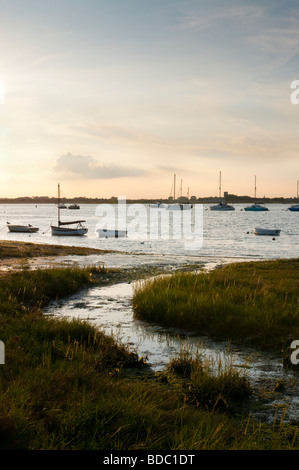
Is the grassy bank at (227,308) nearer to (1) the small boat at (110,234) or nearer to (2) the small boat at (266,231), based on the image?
(1) the small boat at (110,234)

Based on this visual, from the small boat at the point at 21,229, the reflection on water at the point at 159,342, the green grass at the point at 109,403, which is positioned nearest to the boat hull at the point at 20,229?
the small boat at the point at 21,229

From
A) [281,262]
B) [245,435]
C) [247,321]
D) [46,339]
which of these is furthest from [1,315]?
[281,262]

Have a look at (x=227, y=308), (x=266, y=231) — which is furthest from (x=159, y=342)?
(x=266, y=231)

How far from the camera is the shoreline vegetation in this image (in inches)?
216

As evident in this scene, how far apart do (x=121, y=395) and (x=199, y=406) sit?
A: 5.00 feet

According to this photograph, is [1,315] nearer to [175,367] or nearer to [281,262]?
[175,367]

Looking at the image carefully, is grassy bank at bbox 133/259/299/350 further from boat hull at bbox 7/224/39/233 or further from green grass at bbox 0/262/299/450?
boat hull at bbox 7/224/39/233

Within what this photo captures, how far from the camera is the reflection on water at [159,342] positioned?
9.26 metres

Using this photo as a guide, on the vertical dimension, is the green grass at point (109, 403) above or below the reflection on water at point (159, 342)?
above

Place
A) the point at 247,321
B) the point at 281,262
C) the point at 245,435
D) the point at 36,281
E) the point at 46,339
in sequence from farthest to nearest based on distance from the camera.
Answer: the point at 281,262
the point at 36,281
the point at 247,321
the point at 46,339
the point at 245,435

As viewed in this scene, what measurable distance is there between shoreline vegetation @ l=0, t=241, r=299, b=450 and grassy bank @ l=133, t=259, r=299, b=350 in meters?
3.18

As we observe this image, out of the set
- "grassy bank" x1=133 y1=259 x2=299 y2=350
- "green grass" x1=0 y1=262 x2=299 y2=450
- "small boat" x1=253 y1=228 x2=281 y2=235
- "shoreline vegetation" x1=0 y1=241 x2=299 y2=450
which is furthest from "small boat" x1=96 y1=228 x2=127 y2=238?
"green grass" x1=0 y1=262 x2=299 y2=450

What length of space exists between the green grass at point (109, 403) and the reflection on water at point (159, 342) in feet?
2.41

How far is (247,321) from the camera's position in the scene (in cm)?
1242
